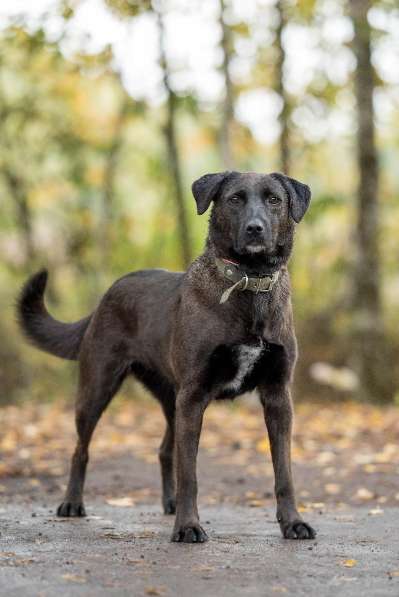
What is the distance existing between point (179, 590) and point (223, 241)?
2.32 m

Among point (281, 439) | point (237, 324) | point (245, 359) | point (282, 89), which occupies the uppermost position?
point (282, 89)

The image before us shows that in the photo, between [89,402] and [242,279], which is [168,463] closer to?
[89,402]

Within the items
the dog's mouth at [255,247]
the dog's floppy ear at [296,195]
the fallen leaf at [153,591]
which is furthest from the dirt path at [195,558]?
the dog's floppy ear at [296,195]

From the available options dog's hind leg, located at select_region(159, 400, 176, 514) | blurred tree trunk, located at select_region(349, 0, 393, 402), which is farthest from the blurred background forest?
dog's hind leg, located at select_region(159, 400, 176, 514)

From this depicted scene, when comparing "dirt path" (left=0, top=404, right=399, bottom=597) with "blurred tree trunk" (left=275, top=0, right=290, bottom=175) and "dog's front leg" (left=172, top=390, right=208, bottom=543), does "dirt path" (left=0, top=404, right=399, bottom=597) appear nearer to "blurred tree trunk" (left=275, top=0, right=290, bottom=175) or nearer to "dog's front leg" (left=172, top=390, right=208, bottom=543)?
"dog's front leg" (left=172, top=390, right=208, bottom=543)

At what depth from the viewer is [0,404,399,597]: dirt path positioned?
4363 millimetres

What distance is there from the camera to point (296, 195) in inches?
233

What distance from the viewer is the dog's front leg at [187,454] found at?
556cm

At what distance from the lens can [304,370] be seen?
1933cm

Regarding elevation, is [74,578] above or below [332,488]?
below

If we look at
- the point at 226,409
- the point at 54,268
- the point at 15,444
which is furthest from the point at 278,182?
the point at 54,268

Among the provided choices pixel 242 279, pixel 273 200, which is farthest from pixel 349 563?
pixel 273 200

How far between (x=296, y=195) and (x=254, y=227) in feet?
1.79

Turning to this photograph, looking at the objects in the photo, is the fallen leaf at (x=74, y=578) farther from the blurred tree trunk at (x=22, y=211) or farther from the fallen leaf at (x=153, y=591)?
the blurred tree trunk at (x=22, y=211)
